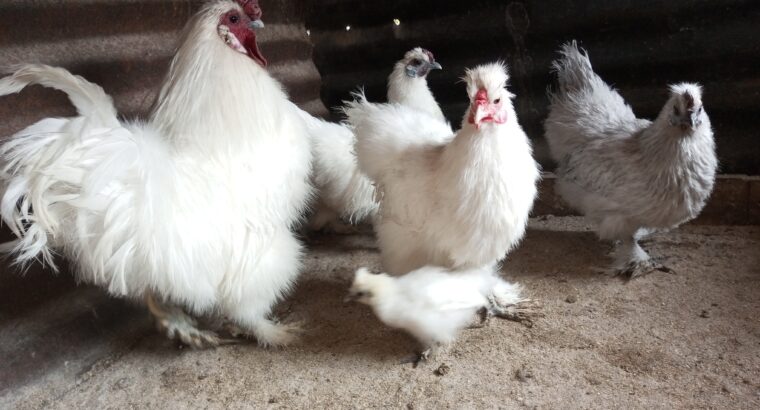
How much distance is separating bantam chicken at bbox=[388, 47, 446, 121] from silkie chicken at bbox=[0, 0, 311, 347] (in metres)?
1.13

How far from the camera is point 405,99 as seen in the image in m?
3.31

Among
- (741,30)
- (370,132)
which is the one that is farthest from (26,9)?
(741,30)

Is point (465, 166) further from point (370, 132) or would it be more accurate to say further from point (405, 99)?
point (405, 99)

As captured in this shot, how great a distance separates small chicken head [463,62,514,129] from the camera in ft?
6.65

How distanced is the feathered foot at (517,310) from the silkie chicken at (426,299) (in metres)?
0.24

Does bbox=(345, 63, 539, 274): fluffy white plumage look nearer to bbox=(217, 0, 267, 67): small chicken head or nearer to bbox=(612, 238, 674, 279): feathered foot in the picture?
bbox=(217, 0, 267, 67): small chicken head

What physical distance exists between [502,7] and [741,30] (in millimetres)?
1403

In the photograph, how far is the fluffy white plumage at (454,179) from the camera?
207cm

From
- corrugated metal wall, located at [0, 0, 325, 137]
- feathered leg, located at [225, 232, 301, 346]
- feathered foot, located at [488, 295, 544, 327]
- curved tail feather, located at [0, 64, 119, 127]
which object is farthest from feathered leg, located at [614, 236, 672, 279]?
corrugated metal wall, located at [0, 0, 325, 137]

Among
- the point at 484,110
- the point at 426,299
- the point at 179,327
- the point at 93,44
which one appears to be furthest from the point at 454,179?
the point at 93,44

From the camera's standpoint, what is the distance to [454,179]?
7.02 feet

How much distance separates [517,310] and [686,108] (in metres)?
1.33

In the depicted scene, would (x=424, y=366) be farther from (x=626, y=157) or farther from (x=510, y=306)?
(x=626, y=157)

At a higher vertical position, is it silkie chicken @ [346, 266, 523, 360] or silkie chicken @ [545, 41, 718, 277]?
silkie chicken @ [545, 41, 718, 277]
